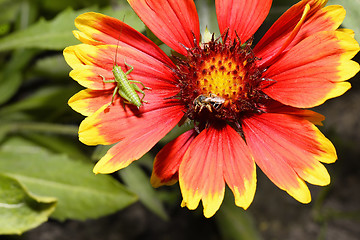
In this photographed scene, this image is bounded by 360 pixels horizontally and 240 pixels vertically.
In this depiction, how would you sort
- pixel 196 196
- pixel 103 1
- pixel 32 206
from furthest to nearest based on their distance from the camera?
pixel 103 1, pixel 32 206, pixel 196 196

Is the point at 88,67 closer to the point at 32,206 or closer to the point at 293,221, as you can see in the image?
the point at 32,206

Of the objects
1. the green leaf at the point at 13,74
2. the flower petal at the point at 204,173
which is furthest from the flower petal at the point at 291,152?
the green leaf at the point at 13,74

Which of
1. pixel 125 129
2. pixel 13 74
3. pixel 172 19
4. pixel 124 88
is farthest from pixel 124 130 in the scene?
pixel 13 74

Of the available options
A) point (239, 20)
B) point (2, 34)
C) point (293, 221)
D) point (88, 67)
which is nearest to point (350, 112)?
point (293, 221)

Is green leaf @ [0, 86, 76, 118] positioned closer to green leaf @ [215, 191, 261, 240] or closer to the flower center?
the flower center

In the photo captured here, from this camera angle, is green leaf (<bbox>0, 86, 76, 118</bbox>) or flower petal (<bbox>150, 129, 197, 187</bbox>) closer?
flower petal (<bbox>150, 129, 197, 187</bbox>)

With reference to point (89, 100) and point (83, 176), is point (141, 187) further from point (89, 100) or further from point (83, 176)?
point (89, 100)

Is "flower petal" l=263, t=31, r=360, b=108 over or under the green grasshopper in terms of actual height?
under

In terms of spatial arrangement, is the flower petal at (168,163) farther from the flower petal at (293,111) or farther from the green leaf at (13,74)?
the green leaf at (13,74)

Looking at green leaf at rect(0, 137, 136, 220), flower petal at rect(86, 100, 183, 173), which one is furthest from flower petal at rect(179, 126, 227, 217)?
green leaf at rect(0, 137, 136, 220)
